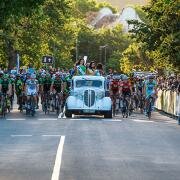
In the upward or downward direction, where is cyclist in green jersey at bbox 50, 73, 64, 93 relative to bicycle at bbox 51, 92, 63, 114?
upward

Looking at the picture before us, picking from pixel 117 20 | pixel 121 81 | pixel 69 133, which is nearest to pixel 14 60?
pixel 121 81

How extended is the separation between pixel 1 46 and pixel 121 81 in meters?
30.2

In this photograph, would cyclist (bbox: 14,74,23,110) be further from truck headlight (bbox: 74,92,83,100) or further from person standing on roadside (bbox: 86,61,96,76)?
truck headlight (bbox: 74,92,83,100)

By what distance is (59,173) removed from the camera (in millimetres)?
14789

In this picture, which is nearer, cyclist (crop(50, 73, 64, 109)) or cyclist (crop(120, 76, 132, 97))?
cyclist (crop(120, 76, 132, 97))

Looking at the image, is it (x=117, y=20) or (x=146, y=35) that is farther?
(x=117, y=20)

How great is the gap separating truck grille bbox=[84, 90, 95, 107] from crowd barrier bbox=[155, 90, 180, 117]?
354cm

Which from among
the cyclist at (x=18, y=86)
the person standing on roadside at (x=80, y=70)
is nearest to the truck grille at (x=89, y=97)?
the person standing on roadside at (x=80, y=70)

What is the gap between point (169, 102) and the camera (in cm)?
4100

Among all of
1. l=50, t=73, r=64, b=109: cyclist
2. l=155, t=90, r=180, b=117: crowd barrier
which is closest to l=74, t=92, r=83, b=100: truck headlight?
l=50, t=73, r=64, b=109: cyclist

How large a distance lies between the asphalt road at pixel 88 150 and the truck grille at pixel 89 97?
3.14 meters

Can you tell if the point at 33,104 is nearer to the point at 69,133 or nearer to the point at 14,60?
the point at 69,133

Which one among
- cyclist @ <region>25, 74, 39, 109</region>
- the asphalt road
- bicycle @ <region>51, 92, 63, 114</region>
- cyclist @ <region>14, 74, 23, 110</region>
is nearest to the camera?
the asphalt road

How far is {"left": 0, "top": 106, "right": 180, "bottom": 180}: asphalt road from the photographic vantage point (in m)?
14.9
